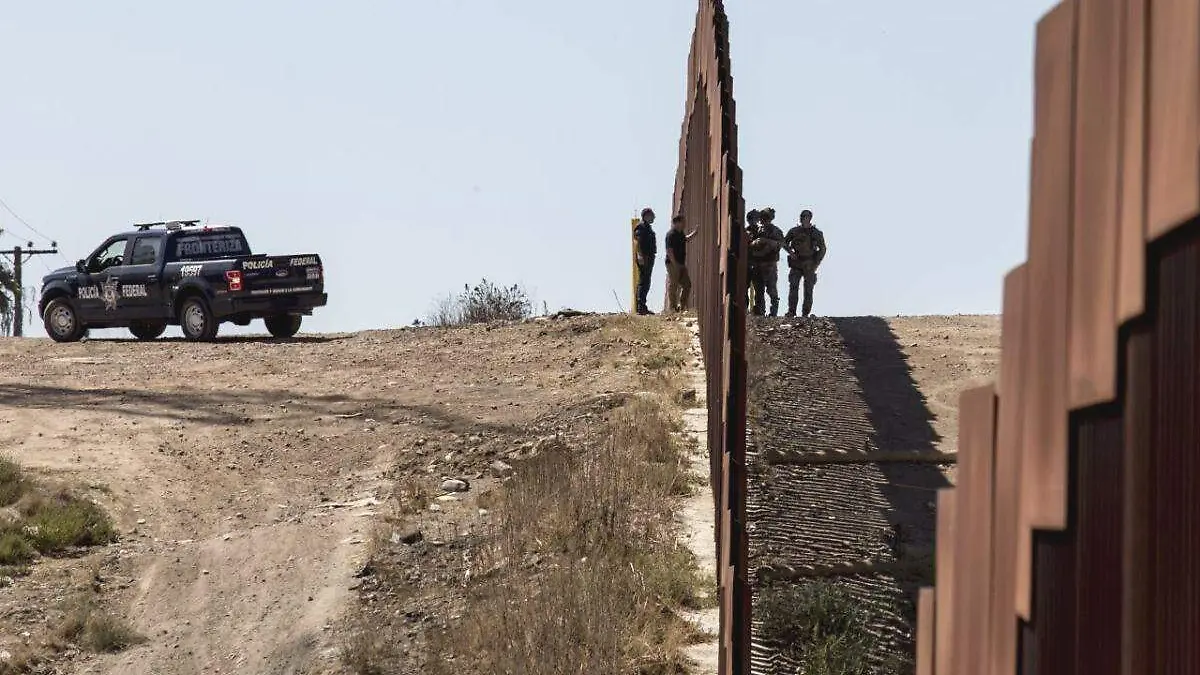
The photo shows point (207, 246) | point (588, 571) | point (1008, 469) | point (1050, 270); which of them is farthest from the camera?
point (207, 246)

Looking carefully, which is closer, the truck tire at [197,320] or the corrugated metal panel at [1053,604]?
the corrugated metal panel at [1053,604]

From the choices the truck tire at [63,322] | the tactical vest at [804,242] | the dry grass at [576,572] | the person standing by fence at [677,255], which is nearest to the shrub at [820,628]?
the dry grass at [576,572]

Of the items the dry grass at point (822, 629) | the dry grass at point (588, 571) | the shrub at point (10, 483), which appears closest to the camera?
the dry grass at point (588, 571)

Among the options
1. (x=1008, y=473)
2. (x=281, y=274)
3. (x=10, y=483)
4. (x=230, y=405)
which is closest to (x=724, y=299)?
(x=1008, y=473)

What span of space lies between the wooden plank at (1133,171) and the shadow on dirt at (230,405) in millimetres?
14134

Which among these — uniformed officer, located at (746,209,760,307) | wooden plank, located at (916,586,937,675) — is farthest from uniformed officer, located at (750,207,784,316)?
wooden plank, located at (916,586,937,675)

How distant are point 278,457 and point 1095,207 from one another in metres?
14.2

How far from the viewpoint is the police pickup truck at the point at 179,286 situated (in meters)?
24.1

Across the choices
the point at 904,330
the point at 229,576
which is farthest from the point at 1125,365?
the point at 904,330

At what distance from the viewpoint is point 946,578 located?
371 centimetres

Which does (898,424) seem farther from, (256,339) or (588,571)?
(256,339)

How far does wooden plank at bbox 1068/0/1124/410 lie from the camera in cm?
276

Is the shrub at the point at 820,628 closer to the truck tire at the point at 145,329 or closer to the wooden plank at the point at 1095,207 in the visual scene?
the wooden plank at the point at 1095,207

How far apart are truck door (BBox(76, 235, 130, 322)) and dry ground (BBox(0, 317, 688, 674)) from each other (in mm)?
1091
